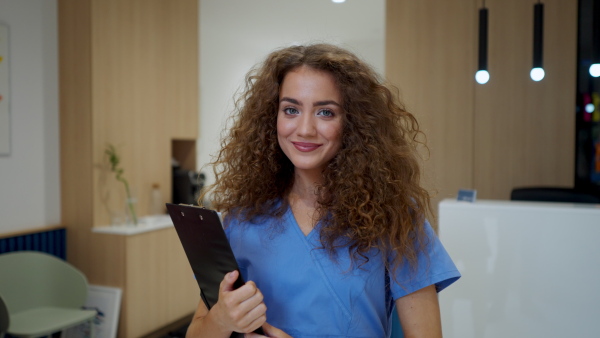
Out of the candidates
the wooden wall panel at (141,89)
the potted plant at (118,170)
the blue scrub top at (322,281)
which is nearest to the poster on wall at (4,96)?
the wooden wall panel at (141,89)

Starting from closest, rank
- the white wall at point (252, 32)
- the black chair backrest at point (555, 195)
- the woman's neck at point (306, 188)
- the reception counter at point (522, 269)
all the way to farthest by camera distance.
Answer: the woman's neck at point (306, 188) → the reception counter at point (522, 269) → the black chair backrest at point (555, 195) → the white wall at point (252, 32)

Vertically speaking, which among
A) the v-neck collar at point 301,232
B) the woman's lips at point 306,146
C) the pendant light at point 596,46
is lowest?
the v-neck collar at point 301,232

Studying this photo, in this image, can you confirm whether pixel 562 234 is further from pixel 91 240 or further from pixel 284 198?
pixel 91 240

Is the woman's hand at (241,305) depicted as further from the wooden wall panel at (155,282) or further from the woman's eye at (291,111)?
the wooden wall panel at (155,282)

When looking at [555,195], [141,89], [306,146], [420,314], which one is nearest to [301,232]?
[306,146]

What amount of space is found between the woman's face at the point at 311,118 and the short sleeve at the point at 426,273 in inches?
12.1

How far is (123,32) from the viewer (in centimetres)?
356

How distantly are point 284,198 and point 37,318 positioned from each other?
227 cm

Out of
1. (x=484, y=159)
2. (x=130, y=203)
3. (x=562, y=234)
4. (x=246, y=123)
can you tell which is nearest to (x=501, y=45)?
(x=484, y=159)

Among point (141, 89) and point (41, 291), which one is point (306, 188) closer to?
point (41, 291)

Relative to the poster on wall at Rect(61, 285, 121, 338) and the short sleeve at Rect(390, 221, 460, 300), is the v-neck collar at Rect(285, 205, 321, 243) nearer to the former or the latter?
the short sleeve at Rect(390, 221, 460, 300)

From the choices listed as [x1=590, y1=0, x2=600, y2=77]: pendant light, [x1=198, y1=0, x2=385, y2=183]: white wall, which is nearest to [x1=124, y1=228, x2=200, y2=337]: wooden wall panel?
[x1=198, y1=0, x2=385, y2=183]: white wall

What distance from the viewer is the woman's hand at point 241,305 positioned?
95cm

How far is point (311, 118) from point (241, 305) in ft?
1.38
